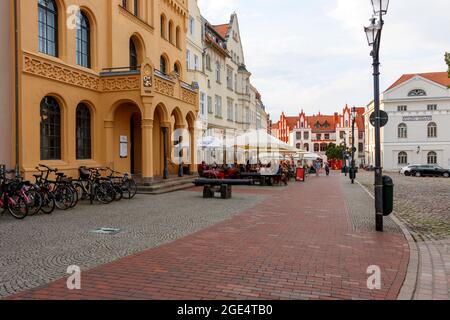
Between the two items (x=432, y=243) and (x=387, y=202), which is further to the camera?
(x=387, y=202)

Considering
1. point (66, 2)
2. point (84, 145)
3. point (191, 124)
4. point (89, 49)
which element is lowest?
point (84, 145)

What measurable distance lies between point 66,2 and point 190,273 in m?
14.1

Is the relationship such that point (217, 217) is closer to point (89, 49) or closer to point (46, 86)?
point (46, 86)

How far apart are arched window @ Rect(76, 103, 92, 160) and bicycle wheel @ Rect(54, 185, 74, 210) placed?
4.87 meters

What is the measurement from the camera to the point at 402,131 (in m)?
63.1

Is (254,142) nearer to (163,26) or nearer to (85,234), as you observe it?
(163,26)

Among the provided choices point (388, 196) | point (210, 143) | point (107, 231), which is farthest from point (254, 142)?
point (107, 231)

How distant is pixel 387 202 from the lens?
9.17 metres

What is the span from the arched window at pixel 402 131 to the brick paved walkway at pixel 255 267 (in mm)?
59496

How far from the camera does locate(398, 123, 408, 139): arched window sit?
62.8m

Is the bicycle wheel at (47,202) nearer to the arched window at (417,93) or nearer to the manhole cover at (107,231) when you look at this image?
the manhole cover at (107,231)

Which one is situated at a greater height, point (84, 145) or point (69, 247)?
point (84, 145)

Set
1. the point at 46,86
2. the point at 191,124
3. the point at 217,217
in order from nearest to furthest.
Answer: the point at 217,217 → the point at 46,86 → the point at 191,124
